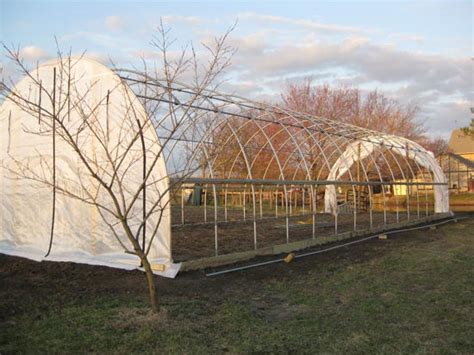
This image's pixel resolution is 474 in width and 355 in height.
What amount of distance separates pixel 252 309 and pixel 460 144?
46.4 meters

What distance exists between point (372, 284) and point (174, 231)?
733 cm

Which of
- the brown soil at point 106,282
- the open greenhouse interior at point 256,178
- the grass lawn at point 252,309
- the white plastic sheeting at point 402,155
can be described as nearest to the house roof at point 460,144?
the open greenhouse interior at point 256,178

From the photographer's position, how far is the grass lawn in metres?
4.23

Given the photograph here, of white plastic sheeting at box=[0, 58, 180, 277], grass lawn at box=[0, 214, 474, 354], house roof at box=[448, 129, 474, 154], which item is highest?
house roof at box=[448, 129, 474, 154]

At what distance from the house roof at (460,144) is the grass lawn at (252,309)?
4082cm

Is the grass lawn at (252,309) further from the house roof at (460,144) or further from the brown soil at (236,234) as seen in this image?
A: the house roof at (460,144)

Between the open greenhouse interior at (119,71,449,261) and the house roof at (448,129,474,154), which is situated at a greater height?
the house roof at (448,129,474,154)

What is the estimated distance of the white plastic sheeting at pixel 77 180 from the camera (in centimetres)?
772

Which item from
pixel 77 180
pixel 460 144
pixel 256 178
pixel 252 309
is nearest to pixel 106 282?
pixel 252 309

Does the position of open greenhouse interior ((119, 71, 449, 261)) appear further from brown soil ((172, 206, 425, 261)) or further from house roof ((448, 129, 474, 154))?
house roof ((448, 129, 474, 154))

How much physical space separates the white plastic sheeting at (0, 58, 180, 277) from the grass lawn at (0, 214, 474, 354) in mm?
612

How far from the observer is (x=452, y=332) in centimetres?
452

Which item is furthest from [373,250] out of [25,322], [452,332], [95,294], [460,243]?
[25,322]

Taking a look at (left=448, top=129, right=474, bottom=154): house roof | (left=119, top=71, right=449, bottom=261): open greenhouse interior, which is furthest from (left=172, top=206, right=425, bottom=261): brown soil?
(left=448, top=129, right=474, bottom=154): house roof
